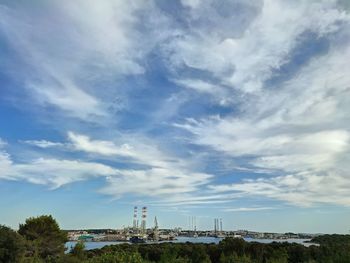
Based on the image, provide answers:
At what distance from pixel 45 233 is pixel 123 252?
39.5 m

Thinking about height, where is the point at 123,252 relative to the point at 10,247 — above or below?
below

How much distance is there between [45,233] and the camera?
5444 cm

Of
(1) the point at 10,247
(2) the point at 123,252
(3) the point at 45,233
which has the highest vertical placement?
(3) the point at 45,233

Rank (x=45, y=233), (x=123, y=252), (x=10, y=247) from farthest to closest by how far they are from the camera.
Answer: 1. (x=45, y=233)
2. (x=10, y=247)
3. (x=123, y=252)

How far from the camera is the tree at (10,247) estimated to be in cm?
3103

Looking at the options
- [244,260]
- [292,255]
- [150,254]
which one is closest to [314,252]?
[292,255]

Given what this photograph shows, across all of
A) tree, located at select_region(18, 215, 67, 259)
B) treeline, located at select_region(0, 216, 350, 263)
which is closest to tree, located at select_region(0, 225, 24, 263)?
treeline, located at select_region(0, 216, 350, 263)

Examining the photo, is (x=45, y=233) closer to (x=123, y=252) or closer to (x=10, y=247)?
(x=10, y=247)

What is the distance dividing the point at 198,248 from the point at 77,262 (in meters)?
36.3

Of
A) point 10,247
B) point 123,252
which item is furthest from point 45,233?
point 123,252

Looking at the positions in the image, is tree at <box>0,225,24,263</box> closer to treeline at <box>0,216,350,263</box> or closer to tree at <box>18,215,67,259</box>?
treeline at <box>0,216,350,263</box>

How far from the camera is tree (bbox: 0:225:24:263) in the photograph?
31031 mm

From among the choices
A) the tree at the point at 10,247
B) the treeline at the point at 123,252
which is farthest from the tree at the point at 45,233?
the tree at the point at 10,247

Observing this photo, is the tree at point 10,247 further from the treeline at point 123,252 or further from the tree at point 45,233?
the tree at point 45,233
